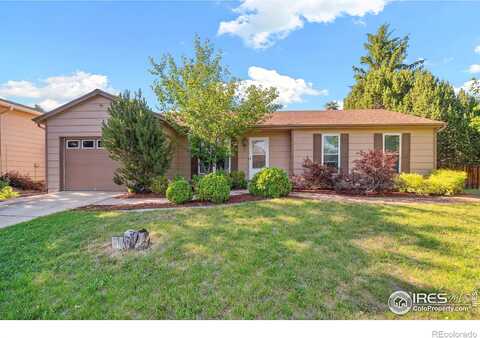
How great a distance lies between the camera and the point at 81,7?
6.76 meters

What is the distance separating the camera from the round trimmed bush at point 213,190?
Answer: 20.3 feet

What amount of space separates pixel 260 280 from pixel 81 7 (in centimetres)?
847

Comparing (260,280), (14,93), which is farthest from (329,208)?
(14,93)

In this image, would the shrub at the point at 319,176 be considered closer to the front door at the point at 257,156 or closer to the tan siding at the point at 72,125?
the front door at the point at 257,156

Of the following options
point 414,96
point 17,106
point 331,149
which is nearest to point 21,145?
point 17,106

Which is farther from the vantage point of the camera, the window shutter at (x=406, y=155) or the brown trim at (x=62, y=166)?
the window shutter at (x=406, y=155)

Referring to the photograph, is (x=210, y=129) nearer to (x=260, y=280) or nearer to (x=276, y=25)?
(x=276, y=25)

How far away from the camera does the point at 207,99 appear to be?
299 inches

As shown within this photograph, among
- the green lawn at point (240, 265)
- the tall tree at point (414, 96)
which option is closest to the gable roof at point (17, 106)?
the green lawn at point (240, 265)

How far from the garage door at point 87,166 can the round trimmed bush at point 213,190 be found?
5.09 metres

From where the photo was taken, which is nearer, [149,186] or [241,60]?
[149,186]

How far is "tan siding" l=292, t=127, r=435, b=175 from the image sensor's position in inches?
387

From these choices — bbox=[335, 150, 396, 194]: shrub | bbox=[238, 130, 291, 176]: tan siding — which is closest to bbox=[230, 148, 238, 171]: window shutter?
bbox=[238, 130, 291, 176]: tan siding
